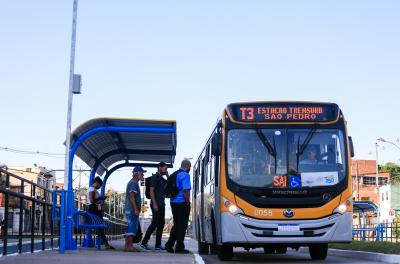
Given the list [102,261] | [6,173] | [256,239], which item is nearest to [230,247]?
[256,239]

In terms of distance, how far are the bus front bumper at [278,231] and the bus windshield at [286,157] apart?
27.1 inches

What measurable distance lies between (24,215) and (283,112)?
545 cm

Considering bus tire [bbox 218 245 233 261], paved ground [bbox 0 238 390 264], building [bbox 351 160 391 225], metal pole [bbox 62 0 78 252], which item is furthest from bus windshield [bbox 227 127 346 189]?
building [bbox 351 160 391 225]

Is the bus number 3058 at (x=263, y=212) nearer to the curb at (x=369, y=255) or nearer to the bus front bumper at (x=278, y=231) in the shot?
the bus front bumper at (x=278, y=231)

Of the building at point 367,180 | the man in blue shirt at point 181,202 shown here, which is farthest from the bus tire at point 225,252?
the building at point 367,180

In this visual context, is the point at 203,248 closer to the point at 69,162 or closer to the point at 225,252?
the point at 225,252

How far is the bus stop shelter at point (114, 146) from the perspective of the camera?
1636 centimetres

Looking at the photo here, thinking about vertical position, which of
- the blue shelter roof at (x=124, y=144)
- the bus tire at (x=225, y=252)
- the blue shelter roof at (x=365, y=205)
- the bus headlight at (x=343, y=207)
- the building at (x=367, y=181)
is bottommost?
the bus tire at (x=225, y=252)

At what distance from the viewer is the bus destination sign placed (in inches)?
587

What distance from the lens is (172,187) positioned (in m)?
16.2

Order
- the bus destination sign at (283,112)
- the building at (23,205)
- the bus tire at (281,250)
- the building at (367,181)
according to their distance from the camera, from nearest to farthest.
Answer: the building at (23,205), the bus destination sign at (283,112), the bus tire at (281,250), the building at (367,181)

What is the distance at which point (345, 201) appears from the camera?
14.4 metres

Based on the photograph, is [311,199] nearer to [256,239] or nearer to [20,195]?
[256,239]

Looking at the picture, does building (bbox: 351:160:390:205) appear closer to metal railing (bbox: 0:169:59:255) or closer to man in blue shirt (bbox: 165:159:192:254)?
man in blue shirt (bbox: 165:159:192:254)
